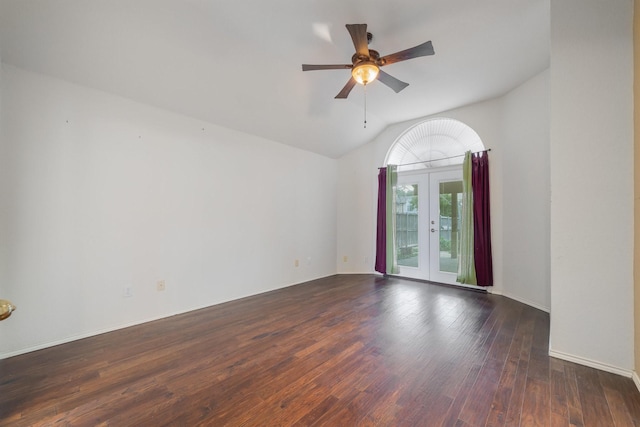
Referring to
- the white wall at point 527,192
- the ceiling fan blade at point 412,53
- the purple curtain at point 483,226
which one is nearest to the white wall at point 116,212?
the ceiling fan blade at point 412,53

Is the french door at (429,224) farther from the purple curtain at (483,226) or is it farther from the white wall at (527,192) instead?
the white wall at (527,192)

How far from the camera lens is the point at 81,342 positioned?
238 cm

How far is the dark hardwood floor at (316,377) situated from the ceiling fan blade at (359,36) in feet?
8.41

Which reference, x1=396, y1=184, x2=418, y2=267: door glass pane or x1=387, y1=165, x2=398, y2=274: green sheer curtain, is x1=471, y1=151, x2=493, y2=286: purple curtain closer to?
x1=396, y1=184, x2=418, y2=267: door glass pane

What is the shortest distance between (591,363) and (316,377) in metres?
2.14

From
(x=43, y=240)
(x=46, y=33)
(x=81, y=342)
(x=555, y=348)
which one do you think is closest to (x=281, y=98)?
(x=46, y=33)

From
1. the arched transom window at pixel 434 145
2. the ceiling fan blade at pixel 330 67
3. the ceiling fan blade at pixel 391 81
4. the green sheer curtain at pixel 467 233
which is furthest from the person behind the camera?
the arched transom window at pixel 434 145

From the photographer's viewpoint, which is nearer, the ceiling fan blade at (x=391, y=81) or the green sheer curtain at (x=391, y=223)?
the ceiling fan blade at (x=391, y=81)

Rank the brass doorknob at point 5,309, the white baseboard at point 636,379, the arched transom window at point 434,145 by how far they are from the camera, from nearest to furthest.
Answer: the brass doorknob at point 5,309
the white baseboard at point 636,379
the arched transom window at point 434,145

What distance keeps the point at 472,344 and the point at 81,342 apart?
3.64 m

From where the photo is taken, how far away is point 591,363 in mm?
1976

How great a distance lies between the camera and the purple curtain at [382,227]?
191 inches

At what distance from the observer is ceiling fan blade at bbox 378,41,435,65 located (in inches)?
78.3

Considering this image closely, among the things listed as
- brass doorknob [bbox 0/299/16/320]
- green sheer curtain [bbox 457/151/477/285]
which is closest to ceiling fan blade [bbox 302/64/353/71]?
brass doorknob [bbox 0/299/16/320]
